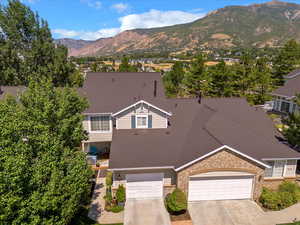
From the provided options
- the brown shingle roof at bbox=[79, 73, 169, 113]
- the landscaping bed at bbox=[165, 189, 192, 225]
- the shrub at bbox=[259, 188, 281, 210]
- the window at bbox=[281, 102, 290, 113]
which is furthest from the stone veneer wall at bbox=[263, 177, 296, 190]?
the window at bbox=[281, 102, 290, 113]

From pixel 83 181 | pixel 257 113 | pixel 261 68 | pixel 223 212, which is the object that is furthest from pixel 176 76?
pixel 83 181

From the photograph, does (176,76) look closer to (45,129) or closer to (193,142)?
(193,142)

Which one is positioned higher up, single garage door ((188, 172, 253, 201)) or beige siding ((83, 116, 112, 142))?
beige siding ((83, 116, 112, 142))

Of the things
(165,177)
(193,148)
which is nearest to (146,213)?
(165,177)

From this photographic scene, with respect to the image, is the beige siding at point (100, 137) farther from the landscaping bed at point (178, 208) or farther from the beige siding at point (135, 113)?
the landscaping bed at point (178, 208)

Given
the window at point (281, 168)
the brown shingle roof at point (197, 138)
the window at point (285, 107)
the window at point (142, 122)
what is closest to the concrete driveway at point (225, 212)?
the window at point (281, 168)

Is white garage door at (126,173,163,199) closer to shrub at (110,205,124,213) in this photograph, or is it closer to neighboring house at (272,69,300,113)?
shrub at (110,205,124,213)
